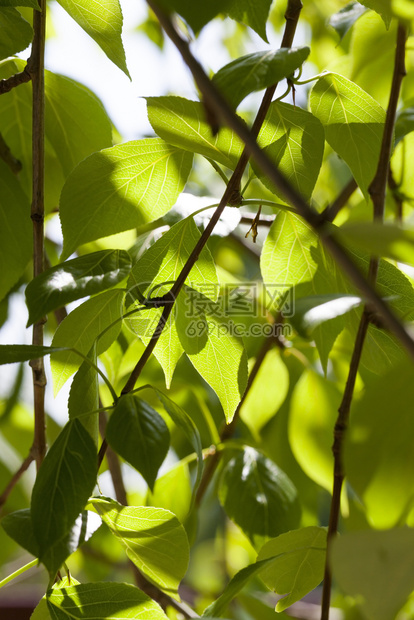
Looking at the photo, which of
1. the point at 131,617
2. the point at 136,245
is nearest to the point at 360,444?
the point at 131,617

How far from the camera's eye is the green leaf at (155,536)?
0.25 meters

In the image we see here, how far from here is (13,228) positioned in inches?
14.1

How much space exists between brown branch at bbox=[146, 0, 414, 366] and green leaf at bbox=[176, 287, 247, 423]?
15 centimetres

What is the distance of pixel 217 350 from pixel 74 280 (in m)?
0.09

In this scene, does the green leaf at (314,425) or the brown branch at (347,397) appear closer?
the brown branch at (347,397)

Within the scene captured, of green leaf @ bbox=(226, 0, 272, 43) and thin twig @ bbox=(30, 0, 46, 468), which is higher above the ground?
green leaf @ bbox=(226, 0, 272, 43)

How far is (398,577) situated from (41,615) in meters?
0.18

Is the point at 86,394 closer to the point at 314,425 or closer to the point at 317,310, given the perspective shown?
the point at 317,310

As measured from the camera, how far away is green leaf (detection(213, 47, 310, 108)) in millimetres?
186

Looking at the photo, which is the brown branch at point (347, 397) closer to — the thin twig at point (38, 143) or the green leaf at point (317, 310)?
the green leaf at point (317, 310)

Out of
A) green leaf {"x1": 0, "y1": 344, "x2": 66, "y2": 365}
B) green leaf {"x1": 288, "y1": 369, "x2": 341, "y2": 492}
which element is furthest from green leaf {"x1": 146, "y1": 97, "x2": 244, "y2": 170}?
green leaf {"x1": 288, "y1": 369, "x2": 341, "y2": 492}

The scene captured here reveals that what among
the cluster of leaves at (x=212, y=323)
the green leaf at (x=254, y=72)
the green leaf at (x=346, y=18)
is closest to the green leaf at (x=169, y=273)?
the cluster of leaves at (x=212, y=323)

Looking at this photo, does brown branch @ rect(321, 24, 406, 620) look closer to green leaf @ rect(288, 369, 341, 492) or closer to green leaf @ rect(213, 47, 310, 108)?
green leaf @ rect(213, 47, 310, 108)

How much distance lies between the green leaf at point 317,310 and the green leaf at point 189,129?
0.32ft
